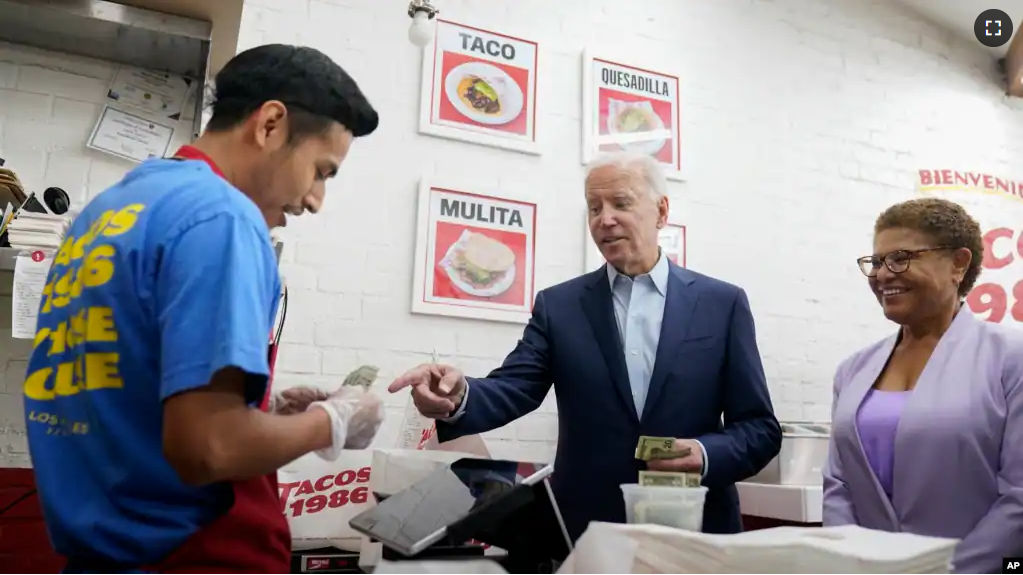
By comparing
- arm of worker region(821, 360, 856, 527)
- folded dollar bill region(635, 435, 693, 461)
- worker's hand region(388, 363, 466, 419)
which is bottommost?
arm of worker region(821, 360, 856, 527)

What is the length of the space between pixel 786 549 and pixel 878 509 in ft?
→ 2.95

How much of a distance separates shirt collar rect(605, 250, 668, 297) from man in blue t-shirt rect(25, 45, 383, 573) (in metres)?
1.15

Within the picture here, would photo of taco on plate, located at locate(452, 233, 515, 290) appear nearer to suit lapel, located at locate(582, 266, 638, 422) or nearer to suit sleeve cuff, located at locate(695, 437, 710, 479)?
suit lapel, located at locate(582, 266, 638, 422)

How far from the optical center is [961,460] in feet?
4.77

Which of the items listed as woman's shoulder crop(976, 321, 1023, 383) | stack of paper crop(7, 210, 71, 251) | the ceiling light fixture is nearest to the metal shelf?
stack of paper crop(7, 210, 71, 251)

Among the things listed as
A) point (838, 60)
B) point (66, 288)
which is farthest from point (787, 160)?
point (66, 288)

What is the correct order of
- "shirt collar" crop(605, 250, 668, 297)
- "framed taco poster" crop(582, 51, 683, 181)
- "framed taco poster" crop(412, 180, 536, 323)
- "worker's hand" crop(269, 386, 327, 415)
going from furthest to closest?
1. "framed taco poster" crop(582, 51, 683, 181)
2. "framed taco poster" crop(412, 180, 536, 323)
3. "shirt collar" crop(605, 250, 668, 297)
4. "worker's hand" crop(269, 386, 327, 415)

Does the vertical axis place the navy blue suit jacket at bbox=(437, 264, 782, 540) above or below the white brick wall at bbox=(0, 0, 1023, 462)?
below

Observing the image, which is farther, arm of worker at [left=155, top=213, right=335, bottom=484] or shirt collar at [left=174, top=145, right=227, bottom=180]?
shirt collar at [left=174, top=145, right=227, bottom=180]

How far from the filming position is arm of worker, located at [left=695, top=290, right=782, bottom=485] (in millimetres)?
1529

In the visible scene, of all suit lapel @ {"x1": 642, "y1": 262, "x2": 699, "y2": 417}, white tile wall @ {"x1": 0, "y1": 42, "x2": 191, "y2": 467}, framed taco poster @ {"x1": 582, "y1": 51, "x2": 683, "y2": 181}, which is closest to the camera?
suit lapel @ {"x1": 642, "y1": 262, "x2": 699, "y2": 417}

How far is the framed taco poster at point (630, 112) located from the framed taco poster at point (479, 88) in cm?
24

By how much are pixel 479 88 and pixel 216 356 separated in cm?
218

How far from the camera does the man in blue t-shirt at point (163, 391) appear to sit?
777 mm
